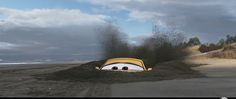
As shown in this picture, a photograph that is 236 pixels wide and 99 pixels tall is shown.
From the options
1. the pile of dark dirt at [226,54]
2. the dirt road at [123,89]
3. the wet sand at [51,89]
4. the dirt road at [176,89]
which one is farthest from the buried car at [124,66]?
the pile of dark dirt at [226,54]

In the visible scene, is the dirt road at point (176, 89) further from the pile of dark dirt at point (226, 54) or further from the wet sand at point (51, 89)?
the pile of dark dirt at point (226, 54)

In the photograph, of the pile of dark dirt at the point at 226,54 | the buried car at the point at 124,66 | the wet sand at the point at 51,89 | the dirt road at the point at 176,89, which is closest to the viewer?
the dirt road at the point at 176,89

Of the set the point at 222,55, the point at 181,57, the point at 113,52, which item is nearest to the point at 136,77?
the point at 113,52

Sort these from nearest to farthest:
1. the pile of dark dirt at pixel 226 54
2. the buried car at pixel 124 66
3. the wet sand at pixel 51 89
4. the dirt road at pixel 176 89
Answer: the dirt road at pixel 176 89 → the wet sand at pixel 51 89 → the buried car at pixel 124 66 → the pile of dark dirt at pixel 226 54

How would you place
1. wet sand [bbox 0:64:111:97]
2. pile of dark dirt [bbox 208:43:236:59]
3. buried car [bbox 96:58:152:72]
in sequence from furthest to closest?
1. pile of dark dirt [bbox 208:43:236:59]
2. buried car [bbox 96:58:152:72]
3. wet sand [bbox 0:64:111:97]

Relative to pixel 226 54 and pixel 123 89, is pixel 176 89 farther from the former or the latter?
pixel 226 54

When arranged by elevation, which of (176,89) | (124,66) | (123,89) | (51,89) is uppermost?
(124,66)

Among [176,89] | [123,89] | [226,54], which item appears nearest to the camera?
[176,89]

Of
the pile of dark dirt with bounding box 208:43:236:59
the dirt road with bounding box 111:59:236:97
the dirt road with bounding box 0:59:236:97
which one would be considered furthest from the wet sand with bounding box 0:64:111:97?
the pile of dark dirt with bounding box 208:43:236:59

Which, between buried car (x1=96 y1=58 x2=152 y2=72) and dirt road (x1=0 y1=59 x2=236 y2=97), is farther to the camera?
buried car (x1=96 y1=58 x2=152 y2=72)

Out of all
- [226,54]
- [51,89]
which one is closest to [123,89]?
[51,89]

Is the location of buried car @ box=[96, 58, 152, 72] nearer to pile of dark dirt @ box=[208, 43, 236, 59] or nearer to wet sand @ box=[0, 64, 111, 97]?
wet sand @ box=[0, 64, 111, 97]

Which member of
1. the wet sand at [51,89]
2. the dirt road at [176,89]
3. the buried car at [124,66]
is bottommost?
the dirt road at [176,89]

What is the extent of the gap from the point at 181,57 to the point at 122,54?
30.0 ft
